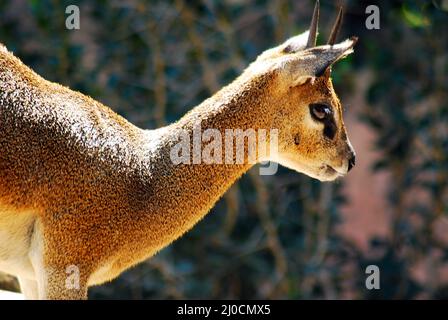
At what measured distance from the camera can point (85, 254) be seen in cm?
525

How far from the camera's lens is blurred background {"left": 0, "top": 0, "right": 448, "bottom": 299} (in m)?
9.81

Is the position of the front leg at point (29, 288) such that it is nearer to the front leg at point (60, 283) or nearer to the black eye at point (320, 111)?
the front leg at point (60, 283)

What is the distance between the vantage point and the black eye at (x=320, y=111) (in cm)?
561

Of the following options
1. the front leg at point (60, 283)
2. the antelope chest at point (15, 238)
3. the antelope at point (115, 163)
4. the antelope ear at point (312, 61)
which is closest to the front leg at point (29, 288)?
the antelope at point (115, 163)

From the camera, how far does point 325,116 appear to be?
5.64 m

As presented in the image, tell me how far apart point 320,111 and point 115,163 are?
3.43 ft

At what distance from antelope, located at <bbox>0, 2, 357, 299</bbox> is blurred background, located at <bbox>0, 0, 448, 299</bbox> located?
349 cm

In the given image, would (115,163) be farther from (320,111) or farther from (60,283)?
(320,111)

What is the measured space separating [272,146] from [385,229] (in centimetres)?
1016

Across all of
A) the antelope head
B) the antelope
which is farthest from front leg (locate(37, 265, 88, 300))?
the antelope head

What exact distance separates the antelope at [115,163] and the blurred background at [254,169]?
3.49 meters

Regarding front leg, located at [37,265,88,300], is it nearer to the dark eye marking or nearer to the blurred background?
the dark eye marking
